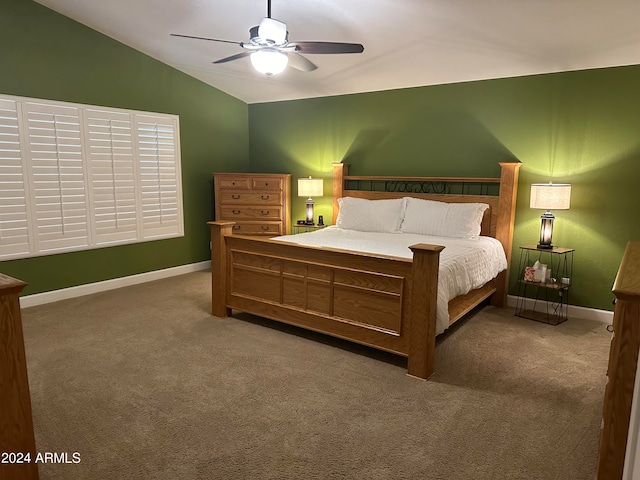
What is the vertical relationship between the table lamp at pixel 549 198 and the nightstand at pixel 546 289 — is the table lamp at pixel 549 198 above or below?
above

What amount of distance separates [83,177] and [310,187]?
253 centimetres

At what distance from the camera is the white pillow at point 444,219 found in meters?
4.25

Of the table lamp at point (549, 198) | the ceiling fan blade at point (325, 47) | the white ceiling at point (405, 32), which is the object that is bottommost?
the table lamp at point (549, 198)

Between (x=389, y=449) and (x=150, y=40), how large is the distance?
15.0 ft

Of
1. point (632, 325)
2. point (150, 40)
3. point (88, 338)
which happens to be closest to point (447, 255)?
point (632, 325)

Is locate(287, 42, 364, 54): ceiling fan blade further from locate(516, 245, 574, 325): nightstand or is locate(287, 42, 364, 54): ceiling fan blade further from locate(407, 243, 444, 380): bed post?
locate(516, 245, 574, 325): nightstand

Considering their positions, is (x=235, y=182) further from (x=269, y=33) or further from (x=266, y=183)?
(x=269, y=33)

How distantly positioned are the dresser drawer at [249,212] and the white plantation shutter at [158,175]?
23.5 inches

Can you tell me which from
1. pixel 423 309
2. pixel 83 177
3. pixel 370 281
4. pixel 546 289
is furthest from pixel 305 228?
pixel 423 309

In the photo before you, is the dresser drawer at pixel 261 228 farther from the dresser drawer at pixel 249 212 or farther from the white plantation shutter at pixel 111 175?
the white plantation shutter at pixel 111 175

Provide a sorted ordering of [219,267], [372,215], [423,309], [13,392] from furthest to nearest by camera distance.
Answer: [372,215]
[219,267]
[423,309]
[13,392]

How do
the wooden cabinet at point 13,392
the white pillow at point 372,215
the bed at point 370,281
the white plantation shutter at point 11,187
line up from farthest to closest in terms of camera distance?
the white pillow at point 372,215 → the white plantation shutter at point 11,187 → the bed at point 370,281 → the wooden cabinet at point 13,392

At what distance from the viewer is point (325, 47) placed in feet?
9.82

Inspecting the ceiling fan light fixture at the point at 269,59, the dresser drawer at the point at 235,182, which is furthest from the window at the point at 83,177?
the ceiling fan light fixture at the point at 269,59
